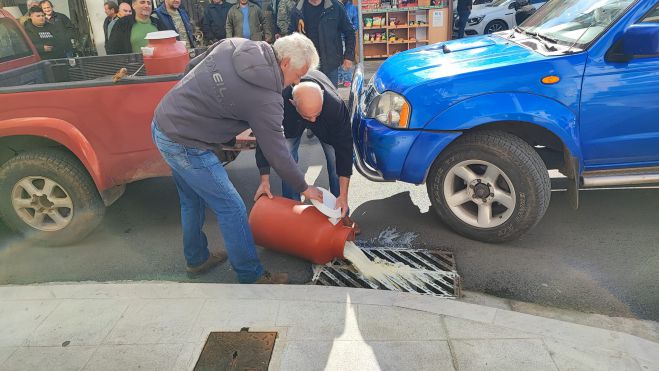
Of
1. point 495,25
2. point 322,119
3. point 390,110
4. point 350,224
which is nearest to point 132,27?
point 322,119

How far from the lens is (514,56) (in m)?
3.42

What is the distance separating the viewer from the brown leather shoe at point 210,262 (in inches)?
137

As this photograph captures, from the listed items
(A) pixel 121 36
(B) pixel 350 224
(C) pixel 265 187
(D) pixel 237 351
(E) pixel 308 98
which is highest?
(A) pixel 121 36

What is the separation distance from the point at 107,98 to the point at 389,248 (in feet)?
7.68

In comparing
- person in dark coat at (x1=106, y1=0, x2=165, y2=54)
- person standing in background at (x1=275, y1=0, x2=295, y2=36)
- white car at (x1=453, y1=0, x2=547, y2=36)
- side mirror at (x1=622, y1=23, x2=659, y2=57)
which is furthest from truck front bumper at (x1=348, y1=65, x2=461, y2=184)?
white car at (x1=453, y1=0, x2=547, y2=36)

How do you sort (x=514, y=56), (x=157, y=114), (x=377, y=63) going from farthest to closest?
(x=377, y=63)
(x=514, y=56)
(x=157, y=114)

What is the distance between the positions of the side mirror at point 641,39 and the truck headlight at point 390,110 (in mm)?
1429

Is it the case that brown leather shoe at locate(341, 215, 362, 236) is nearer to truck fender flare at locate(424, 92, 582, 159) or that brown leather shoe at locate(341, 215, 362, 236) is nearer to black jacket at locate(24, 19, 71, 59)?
truck fender flare at locate(424, 92, 582, 159)

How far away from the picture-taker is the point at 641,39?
306cm

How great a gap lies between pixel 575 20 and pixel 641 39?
2.32ft

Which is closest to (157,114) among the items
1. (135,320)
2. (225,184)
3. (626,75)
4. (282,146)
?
(225,184)

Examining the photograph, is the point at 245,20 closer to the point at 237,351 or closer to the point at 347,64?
the point at 347,64

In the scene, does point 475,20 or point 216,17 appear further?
point 475,20

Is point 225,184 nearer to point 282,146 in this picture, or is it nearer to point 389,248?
point 282,146
